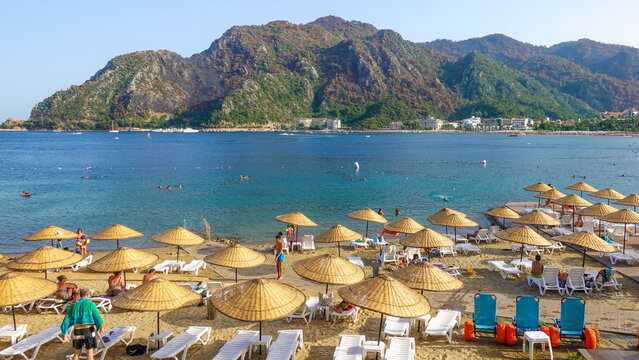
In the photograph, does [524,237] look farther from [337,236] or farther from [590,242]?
[337,236]

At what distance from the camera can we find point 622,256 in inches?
559

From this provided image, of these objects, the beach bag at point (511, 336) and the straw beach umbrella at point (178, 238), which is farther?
the straw beach umbrella at point (178, 238)

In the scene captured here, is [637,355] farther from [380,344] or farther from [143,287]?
[143,287]

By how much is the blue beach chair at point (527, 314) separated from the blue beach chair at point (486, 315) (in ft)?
1.65

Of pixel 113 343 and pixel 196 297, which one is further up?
pixel 196 297

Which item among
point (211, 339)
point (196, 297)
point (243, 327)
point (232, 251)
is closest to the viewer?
point (196, 297)

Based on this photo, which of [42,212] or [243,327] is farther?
[42,212]

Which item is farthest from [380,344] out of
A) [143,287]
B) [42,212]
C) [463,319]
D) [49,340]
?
[42,212]

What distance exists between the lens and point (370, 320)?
9.89m

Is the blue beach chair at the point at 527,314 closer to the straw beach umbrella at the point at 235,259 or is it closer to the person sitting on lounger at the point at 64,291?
the straw beach umbrella at the point at 235,259

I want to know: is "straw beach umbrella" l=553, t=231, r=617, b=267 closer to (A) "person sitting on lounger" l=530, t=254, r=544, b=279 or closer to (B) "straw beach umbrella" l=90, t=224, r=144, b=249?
(A) "person sitting on lounger" l=530, t=254, r=544, b=279

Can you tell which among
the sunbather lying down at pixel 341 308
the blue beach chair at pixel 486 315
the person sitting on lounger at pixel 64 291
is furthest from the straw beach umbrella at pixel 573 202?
the person sitting on lounger at pixel 64 291

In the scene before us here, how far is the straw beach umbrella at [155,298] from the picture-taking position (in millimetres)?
7144

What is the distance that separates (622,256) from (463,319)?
8.80 m
